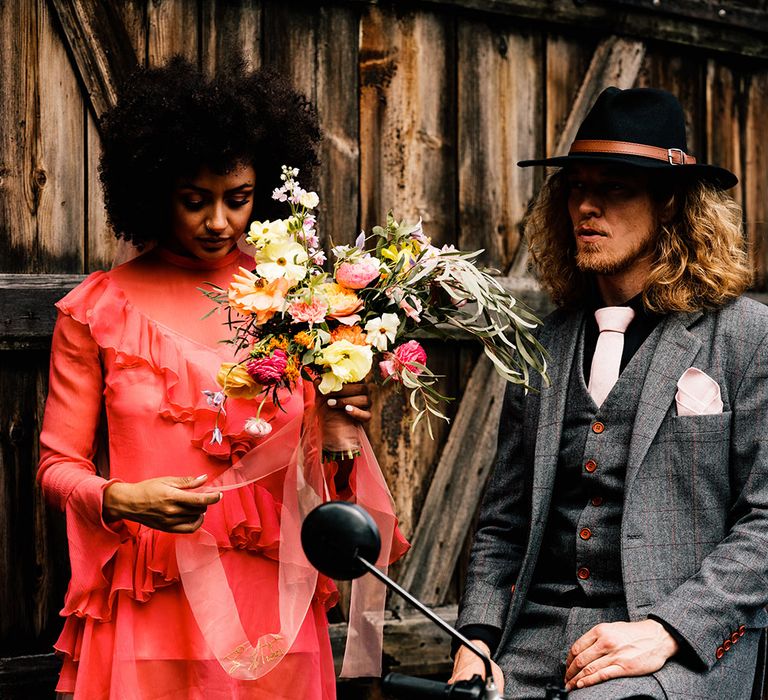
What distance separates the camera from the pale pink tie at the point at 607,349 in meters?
2.93

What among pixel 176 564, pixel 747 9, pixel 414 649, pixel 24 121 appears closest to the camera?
pixel 176 564

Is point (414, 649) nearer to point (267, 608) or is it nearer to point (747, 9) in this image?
point (267, 608)

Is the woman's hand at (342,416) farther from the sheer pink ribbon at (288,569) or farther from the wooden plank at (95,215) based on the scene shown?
the wooden plank at (95,215)

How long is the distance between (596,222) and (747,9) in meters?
2.67

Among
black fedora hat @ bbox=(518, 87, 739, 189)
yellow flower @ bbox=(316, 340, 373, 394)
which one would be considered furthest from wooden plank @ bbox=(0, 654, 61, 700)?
black fedora hat @ bbox=(518, 87, 739, 189)

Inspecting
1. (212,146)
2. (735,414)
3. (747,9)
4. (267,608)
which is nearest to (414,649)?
(267,608)

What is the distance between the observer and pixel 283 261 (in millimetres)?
2543

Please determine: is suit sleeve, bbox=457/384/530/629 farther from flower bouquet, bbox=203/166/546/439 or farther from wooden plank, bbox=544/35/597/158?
wooden plank, bbox=544/35/597/158

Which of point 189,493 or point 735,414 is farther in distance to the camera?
point 735,414

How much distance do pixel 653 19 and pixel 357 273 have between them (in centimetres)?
286

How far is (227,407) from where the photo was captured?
2.86 metres

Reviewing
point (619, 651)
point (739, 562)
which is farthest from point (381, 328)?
point (739, 562)

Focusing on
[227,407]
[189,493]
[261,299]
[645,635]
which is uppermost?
[261,299]

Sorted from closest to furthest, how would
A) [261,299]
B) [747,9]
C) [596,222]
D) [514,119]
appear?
1. [261,299]
2. [596,222]
3. [514,119]
4. [747,9]
